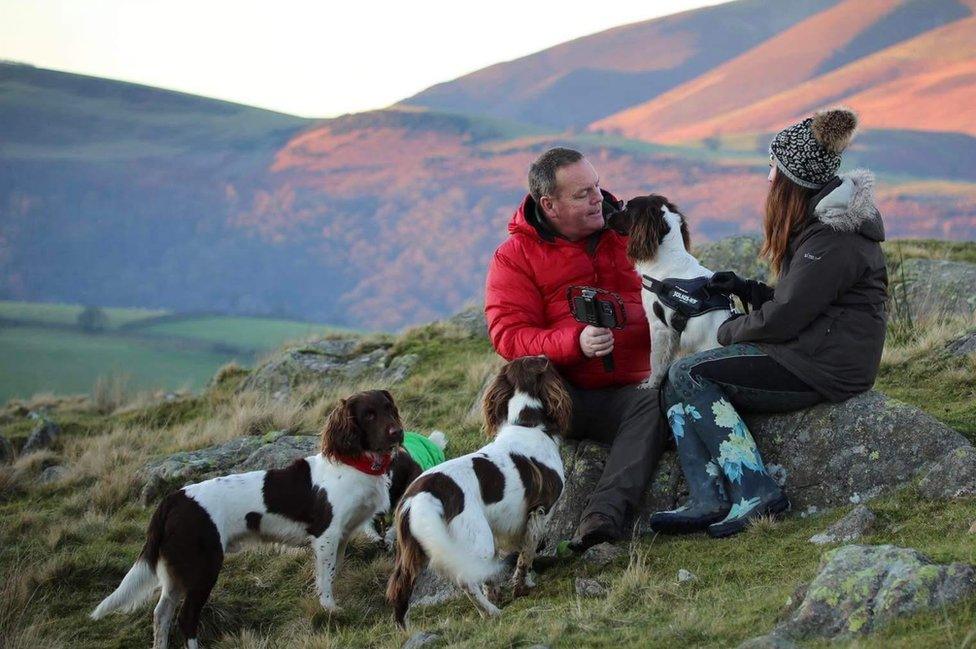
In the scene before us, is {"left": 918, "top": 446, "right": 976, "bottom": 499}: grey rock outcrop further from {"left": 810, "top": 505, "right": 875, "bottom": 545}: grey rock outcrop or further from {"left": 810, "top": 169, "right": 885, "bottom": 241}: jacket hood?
{"left": 810, "top": 169, "right": 885, "bottom": 241}: jacket hood

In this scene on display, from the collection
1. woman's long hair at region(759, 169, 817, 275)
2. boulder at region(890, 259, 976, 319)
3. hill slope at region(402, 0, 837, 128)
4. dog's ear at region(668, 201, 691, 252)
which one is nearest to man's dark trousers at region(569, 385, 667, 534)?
dog's ear at region(668, 201, 691, 252)

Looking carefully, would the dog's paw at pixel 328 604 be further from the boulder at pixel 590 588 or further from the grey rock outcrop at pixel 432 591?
the boulder at pixel 590 588

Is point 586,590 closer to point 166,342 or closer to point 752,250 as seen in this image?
point 752,250

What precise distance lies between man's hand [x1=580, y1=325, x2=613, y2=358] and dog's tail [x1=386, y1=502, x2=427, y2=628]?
1613 mm

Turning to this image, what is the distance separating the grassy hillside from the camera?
462cm

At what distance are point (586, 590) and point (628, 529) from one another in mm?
1013

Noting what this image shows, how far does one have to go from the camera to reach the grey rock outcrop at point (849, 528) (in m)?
5.46

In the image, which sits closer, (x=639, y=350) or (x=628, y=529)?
(x=628, y=529)

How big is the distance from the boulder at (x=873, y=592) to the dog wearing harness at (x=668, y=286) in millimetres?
2684

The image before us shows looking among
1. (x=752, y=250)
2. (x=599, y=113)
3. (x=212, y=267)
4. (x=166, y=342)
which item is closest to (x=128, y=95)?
(x=212, y=267)

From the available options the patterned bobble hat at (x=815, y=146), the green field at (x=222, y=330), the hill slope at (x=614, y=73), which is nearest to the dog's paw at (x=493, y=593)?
the patterned bobble hat at (x=815, y=146)

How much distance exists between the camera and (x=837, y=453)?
6172 millimetres

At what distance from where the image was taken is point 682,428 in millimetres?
6387

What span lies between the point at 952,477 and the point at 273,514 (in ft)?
12.8
